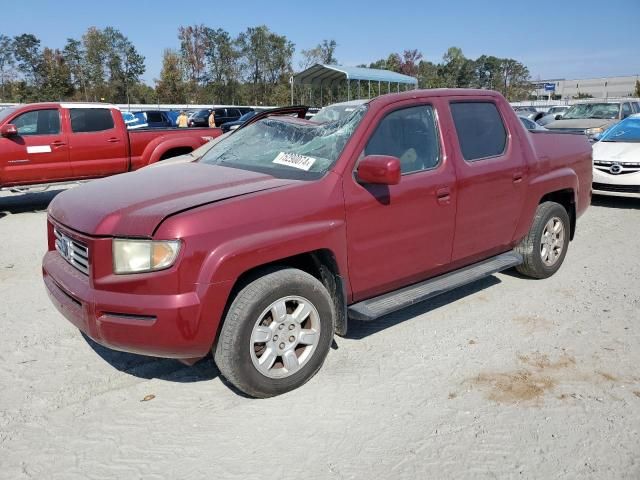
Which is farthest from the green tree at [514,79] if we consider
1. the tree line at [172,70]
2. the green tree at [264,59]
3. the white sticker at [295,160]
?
the white sticker at [295,160]

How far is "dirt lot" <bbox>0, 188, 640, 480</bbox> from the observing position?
2697 millimetres

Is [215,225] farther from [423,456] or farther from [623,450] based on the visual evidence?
[623,450]

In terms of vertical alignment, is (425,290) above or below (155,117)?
below

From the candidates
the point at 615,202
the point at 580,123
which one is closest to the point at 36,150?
the point at 615,202

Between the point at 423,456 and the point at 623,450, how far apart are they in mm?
1038

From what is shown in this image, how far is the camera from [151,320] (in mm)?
2844

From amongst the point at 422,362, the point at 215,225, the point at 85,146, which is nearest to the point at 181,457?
the point at 215,225

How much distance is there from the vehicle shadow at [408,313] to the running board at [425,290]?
46 cm

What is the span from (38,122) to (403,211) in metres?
8.26

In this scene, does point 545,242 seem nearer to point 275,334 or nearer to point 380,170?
point 380,170

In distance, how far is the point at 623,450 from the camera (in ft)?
9.09

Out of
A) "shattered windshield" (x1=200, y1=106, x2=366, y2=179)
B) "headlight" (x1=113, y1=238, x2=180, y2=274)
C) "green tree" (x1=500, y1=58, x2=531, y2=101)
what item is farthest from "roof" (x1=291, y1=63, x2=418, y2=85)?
"green tree" (x1=500, y1=58, x2=531, y2=101)

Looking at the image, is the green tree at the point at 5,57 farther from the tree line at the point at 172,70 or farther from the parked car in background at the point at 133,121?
the parked car in background at the point at 133,121

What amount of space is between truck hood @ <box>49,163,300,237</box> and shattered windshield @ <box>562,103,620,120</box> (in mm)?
16799
